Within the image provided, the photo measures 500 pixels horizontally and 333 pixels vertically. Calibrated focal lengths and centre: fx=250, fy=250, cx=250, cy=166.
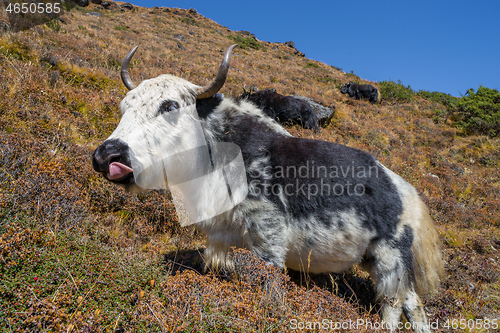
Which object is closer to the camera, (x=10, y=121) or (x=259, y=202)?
(x=259, y=202)

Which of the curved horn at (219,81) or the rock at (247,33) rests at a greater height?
the rock at (247,33)

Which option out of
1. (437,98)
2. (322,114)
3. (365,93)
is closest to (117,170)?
(322,114)

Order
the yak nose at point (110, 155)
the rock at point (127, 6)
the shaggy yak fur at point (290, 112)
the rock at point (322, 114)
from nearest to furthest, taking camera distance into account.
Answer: the yak nose at point (110, 155), the shaggy yak fur at point (290, 112), the rock at point (322, 114), the rock at point (127, 6)

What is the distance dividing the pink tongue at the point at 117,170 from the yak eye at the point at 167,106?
0.69 m

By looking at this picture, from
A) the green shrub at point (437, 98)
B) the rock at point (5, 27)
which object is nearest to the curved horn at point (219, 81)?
the rock at point (5, 27)

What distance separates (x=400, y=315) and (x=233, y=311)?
196 cm

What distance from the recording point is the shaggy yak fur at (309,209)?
8.70 feet

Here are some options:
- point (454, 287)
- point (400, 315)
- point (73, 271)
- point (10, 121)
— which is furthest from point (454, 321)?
point (10, 121)

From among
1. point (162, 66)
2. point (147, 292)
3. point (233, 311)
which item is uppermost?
point (162, 66)

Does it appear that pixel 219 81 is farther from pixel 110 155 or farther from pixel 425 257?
pixel 425 257

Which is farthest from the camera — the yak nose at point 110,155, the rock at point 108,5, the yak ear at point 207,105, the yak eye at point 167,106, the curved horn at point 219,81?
the rock at point 108,5

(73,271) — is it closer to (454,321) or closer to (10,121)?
(10,121)

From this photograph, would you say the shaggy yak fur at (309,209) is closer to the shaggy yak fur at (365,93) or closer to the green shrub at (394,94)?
the shaggy yak fur at (365,93)

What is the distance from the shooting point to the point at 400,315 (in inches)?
110
